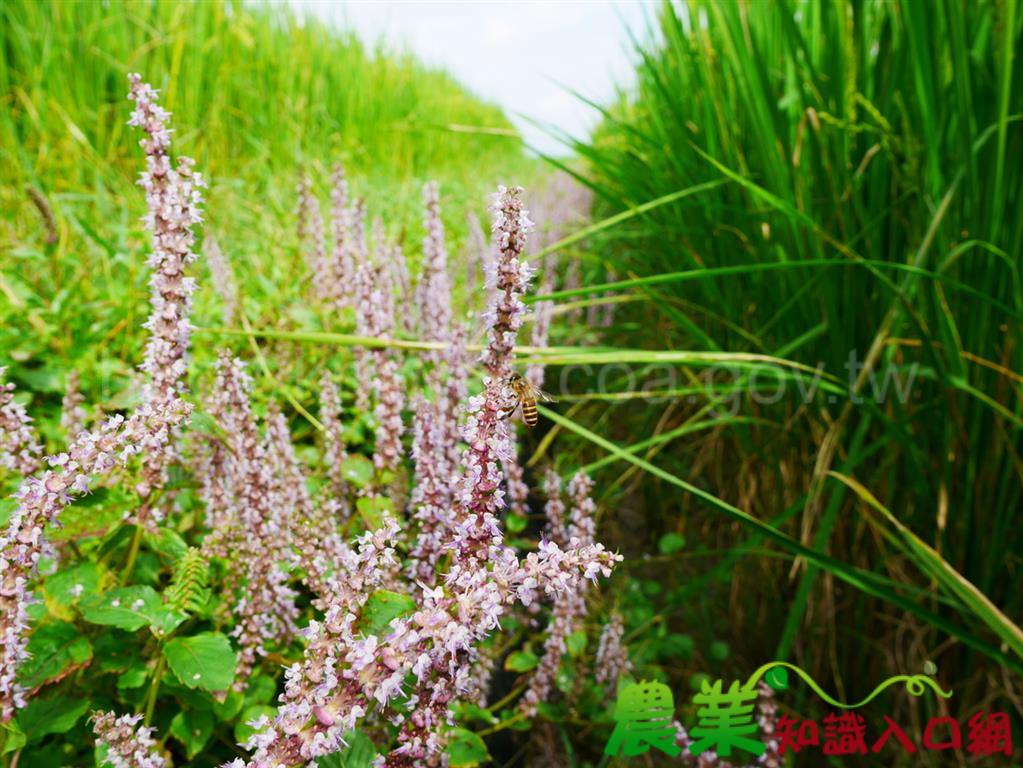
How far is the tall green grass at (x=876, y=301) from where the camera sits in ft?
5.91

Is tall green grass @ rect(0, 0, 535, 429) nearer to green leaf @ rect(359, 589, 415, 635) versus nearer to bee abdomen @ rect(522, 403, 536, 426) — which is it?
bee abdomen @ rect(522, 403, 536, 426)

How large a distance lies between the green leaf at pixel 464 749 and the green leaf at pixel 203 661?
462mm

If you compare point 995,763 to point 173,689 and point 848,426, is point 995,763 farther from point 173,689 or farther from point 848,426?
point 173,689

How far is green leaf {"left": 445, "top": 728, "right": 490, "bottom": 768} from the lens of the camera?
150cm

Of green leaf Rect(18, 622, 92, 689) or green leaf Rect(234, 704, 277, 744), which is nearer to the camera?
green leaf Rect(18, 622, 92, 689)

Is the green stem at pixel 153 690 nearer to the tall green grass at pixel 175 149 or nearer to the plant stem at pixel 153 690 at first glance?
the plant stem at pixel 153 690

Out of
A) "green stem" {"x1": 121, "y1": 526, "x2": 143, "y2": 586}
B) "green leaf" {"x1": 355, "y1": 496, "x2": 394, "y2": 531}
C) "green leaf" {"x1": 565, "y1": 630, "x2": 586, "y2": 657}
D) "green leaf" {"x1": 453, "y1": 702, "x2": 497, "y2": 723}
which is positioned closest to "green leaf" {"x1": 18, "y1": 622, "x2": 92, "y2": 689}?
"green stem" {"x1": 121, "y1": 526, "x2": 143, "y2": 586}

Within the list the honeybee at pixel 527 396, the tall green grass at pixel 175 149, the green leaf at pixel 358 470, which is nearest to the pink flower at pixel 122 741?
Answer: the honeybee at pixel 527 396

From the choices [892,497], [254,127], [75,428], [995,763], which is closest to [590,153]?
[892,497]

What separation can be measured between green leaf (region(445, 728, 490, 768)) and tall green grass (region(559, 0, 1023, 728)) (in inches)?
26.7

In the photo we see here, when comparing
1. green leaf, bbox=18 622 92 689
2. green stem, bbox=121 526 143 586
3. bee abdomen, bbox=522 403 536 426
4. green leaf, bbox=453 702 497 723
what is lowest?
green leaf, bbox=453 702 497 723

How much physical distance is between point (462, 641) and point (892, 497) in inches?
70.9

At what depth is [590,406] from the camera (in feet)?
13.4

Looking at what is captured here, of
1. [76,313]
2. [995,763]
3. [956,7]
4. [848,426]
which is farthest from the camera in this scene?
[76,313]
